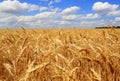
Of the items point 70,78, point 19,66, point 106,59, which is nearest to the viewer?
point 70,78

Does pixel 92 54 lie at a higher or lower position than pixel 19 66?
higher

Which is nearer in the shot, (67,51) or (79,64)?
(79,64)

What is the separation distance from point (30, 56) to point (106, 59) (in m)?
0.92

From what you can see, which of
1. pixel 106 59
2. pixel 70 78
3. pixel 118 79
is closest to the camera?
pixel 70 78

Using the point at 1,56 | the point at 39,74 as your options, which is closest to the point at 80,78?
the point at 39,74

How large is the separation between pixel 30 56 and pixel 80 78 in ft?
2.35

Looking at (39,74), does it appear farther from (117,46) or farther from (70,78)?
(117,46)

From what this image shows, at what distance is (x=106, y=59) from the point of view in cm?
183

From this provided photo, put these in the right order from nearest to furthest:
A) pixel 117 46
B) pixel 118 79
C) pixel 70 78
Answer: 1. pixel 70 78
2. pixel 118 79
3. pixel 117 46

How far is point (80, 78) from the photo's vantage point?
197cm

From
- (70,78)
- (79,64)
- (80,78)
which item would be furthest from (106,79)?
(70,78)

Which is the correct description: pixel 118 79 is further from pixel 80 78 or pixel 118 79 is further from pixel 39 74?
pixel 39 74

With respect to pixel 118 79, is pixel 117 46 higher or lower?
higher

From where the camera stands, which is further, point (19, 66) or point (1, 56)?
point (1, 56)
